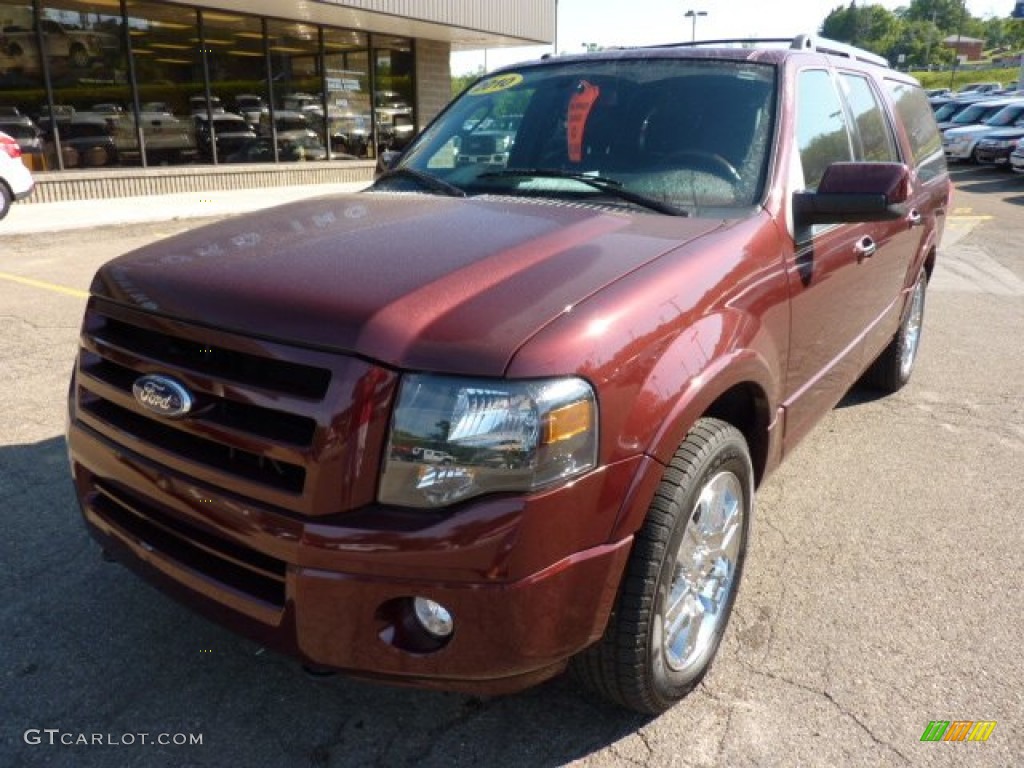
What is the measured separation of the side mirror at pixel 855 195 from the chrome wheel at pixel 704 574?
1.01 meters

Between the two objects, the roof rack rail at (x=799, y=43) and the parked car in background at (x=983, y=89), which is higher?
the parked car in background at (x=983, y=89)

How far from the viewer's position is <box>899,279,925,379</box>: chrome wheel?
17.0 feet

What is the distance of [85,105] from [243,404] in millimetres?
14044

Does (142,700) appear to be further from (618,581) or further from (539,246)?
(539,246)

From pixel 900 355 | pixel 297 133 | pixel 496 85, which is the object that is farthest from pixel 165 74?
pixel 900 355

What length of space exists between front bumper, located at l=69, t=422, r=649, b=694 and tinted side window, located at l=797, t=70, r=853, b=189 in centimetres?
181

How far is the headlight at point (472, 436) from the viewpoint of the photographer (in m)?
1.86

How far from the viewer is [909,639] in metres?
2.85

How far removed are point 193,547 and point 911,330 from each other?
4.69m

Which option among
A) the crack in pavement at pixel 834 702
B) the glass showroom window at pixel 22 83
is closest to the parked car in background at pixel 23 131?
the glass showroom window at pixel 22 83

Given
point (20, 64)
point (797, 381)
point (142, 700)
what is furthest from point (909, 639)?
point (20, 64)

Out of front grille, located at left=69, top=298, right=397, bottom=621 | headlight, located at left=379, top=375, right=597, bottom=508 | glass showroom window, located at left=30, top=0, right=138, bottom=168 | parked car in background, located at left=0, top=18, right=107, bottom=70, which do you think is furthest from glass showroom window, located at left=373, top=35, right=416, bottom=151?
headlight, located at left=379, top=375, right=597, bottom=508
